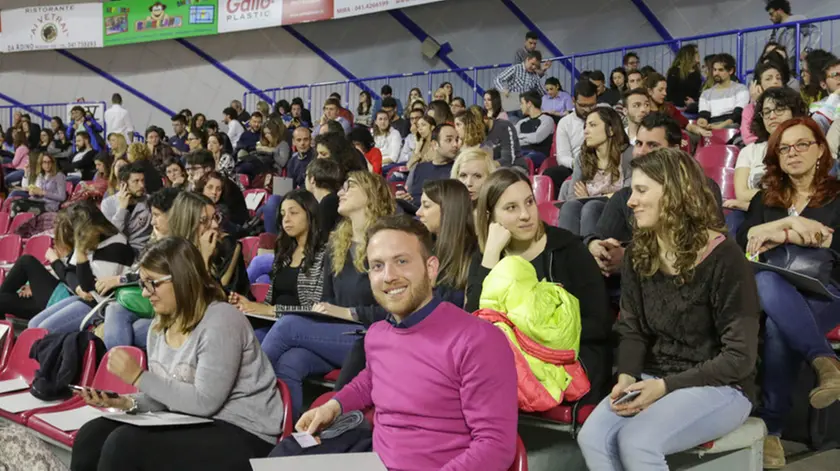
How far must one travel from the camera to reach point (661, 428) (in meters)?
2.36

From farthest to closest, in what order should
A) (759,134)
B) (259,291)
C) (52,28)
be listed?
(52,28), (259,291), (759,134)

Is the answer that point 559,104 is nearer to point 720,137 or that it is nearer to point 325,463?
point 720,137

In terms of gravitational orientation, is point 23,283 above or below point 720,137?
below

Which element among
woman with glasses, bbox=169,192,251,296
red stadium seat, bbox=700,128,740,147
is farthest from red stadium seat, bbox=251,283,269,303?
red stadium seat, bbox=700,128,740,147

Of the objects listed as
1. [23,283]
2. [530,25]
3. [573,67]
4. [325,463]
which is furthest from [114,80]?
[325,463]

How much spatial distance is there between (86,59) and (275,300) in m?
13.1

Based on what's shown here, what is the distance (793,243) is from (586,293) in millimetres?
822

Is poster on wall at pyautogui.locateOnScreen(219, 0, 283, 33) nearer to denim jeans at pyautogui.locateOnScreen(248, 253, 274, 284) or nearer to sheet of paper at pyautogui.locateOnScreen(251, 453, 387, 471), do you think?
denim jeans at pyautogui.locateOnScreen(248, 253, 274, 284)

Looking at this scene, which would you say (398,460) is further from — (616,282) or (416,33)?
(416,33)

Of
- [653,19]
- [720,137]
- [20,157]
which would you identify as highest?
[653,19]

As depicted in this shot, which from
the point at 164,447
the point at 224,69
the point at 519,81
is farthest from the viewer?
the point at 224,69

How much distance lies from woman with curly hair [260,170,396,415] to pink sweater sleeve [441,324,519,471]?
1.54 metres

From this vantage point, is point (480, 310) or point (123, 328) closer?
point (480, 310)

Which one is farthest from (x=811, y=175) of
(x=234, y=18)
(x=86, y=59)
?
(x=86, y=59)
